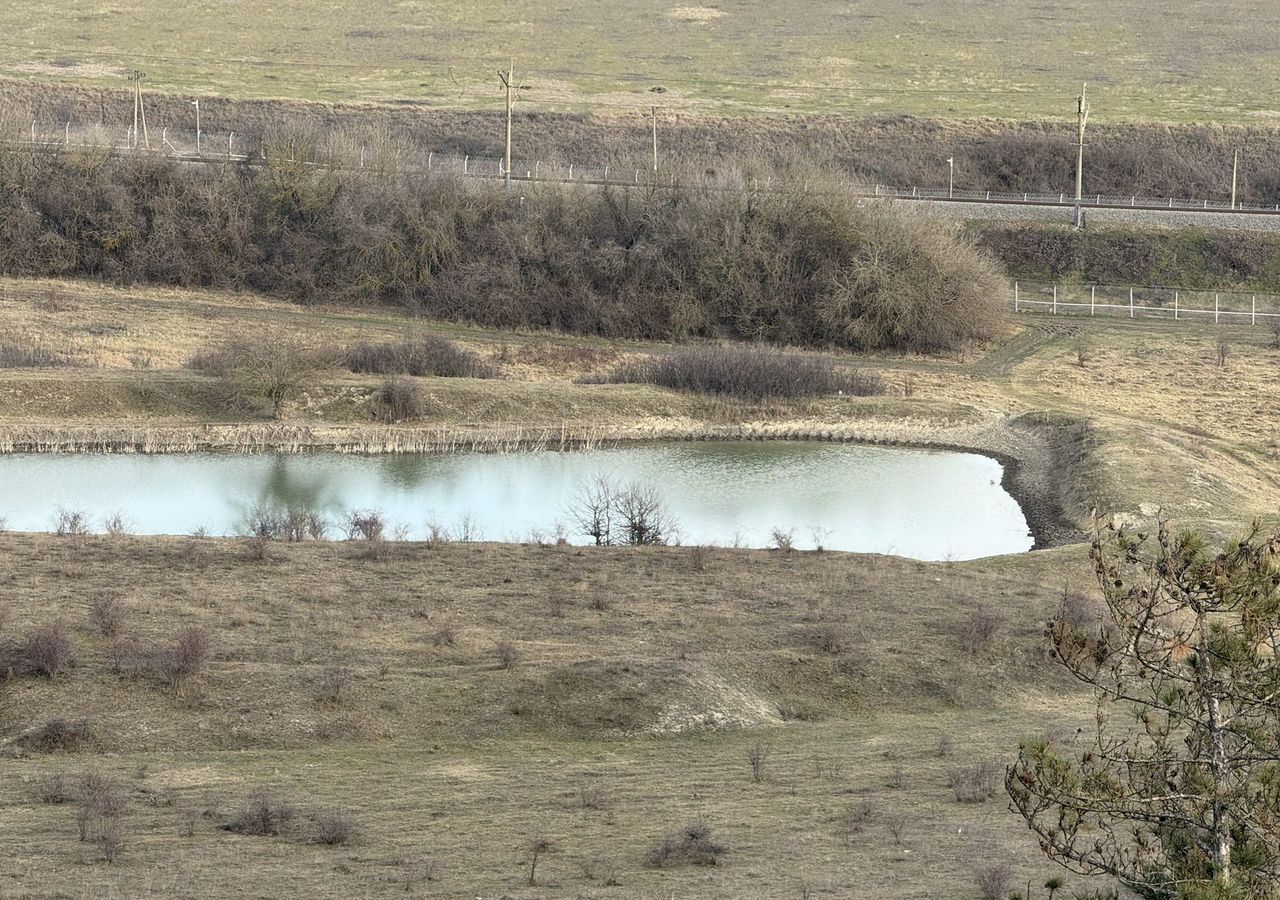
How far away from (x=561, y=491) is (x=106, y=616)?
628 inches

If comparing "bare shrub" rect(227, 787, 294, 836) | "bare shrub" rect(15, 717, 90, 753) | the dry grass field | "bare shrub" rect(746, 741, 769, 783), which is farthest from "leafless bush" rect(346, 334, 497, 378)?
"bare shrub" rect(227, 787, 294, 836)

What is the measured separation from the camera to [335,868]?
43.2ft

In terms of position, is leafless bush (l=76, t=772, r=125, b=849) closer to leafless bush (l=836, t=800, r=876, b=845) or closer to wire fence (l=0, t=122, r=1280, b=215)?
leafless bush (l=836, t=800, r=876, b=845)

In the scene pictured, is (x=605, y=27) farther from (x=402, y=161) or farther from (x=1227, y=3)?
(x=402, y=161)

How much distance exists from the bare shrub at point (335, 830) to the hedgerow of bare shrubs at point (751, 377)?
102 ft

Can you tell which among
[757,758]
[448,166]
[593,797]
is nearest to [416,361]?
[448,166]

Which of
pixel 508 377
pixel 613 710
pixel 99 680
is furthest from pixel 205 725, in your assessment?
pixel 508 377

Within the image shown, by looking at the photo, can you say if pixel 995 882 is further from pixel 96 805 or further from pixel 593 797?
pixel 96 805

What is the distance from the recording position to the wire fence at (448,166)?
6331 centimetres

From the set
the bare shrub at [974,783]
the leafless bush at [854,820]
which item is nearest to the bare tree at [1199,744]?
the leafless bush at [854,820]

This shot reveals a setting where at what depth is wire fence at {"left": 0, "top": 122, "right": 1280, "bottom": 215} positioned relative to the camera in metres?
63.3

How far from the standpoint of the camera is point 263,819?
14180 mm

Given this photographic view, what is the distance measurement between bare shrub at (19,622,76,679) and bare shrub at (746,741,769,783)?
7.42m

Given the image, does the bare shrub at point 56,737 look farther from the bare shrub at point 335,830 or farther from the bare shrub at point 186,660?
the bare shrub at point 335,830
